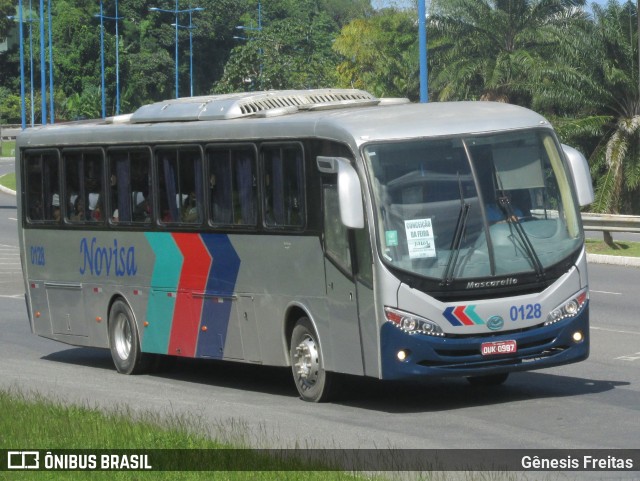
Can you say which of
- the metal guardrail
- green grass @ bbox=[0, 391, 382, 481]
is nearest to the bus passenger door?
green grass @ bbox=[0, 391, 382, 481]

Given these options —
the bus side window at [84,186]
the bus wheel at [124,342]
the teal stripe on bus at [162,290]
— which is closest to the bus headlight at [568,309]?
the teal stripe on bus at [162,290]

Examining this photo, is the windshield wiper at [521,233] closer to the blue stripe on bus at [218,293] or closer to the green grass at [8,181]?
the blue stripe on bus at [218,293]

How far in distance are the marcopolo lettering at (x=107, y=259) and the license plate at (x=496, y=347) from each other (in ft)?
16.9

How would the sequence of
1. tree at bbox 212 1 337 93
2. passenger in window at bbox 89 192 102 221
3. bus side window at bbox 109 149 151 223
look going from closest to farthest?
1. bus side window at bbox 109 149 151 223
2. passenger in window at bbox 89 192 102 221
3. tree at bbox 212 1 337 93

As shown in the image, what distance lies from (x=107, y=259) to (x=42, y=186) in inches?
68.7

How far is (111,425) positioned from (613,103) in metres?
29.2

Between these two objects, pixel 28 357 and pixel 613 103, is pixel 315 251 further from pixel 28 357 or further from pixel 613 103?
pixel 613 103

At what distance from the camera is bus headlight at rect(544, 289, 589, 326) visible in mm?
12961

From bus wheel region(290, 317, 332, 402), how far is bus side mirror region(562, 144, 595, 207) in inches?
107

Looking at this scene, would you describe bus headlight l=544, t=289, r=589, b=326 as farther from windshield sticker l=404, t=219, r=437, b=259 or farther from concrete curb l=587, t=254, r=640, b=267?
concrete curb l=587, t=254, r=640, b=267

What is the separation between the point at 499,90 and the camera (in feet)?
177

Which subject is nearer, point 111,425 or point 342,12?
point 111,425

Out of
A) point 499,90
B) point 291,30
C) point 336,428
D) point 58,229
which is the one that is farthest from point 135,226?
point 291,30

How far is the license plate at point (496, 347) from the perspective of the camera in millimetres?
12648
